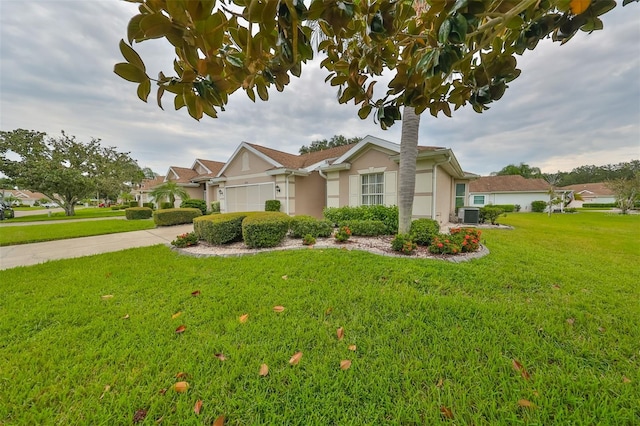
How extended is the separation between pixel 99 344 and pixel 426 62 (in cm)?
387

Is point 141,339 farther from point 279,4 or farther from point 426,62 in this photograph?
point 426,62

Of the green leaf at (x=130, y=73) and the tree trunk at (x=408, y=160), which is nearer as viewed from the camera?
the green leaf at (x=130, y=73)

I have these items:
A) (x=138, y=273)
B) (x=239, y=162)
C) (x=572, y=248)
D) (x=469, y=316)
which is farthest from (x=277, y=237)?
(x=239, y=162)

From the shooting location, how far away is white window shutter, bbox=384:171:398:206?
364 inches

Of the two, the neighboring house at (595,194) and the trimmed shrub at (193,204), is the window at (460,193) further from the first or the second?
the neighboring house at (595,194)

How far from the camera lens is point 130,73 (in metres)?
0.93

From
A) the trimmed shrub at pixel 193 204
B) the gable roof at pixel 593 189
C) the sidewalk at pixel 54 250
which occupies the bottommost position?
the sidewalk at pixel 54 250

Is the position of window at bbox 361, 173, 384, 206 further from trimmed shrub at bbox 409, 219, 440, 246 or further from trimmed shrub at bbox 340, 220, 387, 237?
trimmed shrub at bbox 409, 219, 440, 246

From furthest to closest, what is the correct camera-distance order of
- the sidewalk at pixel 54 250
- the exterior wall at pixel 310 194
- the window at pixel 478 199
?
1. the window at pixel 478 199
2. the exterior wall at pixel 310 194
3. the sidewalk at pixel 54 250

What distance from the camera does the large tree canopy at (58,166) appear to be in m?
18.6

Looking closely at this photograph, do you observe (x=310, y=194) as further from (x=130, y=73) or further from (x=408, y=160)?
(x=130, y=73)

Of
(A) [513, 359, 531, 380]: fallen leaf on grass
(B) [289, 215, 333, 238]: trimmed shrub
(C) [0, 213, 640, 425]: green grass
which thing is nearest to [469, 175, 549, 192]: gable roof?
(B) [289, 215, 333, 238]: trimmed shrub

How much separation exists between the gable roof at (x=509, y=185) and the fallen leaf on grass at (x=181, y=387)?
34.7 m

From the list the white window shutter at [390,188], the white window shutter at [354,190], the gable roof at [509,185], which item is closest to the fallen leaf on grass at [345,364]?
the white window shutter at [390,188]
